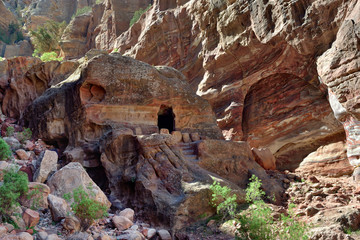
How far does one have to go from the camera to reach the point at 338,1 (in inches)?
427

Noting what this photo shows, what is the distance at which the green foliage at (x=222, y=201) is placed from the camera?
7.21 m

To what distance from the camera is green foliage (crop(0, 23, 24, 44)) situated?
1495 inches

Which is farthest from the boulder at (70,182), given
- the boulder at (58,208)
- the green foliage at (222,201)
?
the green foliage at (222,201)

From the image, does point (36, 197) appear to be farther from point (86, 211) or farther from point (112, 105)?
point (112, 105)

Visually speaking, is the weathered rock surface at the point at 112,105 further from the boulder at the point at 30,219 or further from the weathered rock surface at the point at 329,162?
the boulder at the point at 30,219

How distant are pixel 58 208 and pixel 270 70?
11893 mm

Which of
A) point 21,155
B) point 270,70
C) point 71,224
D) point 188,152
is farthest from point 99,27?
point 71,224

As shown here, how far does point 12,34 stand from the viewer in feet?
127

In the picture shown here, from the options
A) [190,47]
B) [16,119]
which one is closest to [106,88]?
[16,119]

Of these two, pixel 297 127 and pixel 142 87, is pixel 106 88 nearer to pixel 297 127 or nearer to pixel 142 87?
pixel 142 87

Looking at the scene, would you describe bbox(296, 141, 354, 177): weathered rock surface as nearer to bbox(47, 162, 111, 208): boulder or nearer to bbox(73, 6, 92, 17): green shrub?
bbox(47, 162, 111, 208): boulder

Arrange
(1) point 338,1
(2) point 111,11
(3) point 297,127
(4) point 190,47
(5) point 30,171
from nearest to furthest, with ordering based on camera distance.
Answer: (5) point 30,171, (1) point 338,1, (3) point 297,127, (4) point 190,47, (2) point 111,11

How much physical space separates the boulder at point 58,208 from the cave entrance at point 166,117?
22.0 ft

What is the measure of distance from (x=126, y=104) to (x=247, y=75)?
733 centimetres
